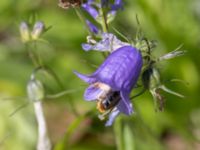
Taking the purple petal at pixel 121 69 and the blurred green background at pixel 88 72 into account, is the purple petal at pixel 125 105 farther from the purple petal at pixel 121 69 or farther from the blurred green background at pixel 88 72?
the blurred green background at pixel 88 72

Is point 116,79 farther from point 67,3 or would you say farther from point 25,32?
point 25,32

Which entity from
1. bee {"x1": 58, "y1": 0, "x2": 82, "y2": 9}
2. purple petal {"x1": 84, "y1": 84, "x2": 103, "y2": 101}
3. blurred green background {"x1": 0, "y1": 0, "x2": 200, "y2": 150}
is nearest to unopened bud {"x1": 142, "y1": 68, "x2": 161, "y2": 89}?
purple petal {"x1": 84, "y1": 84, "x2": 103, "y2": 101}

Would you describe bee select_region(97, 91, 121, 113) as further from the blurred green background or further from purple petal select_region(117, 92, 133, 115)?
the blurred green background

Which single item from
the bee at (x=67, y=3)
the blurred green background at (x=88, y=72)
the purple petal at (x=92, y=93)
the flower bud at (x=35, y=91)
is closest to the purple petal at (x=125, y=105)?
the purple petal at (x=92, y=93)

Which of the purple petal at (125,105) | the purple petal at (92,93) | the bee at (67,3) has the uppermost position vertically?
the bee at (67,3)

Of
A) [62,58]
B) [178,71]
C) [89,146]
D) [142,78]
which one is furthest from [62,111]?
[142,78]
